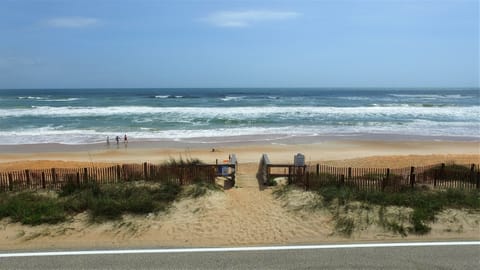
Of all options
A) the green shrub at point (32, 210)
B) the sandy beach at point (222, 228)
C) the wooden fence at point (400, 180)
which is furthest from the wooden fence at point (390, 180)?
the green shrub at point (32, 210)

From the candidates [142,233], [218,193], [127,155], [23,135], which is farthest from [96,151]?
[142,233]

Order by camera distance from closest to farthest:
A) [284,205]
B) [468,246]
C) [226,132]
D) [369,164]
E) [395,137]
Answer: [468,246], [284,205], [369,164], [395,137], [226,132]

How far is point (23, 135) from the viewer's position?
97.7 feet

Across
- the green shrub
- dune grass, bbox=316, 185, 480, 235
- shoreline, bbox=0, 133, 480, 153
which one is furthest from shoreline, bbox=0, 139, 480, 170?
the green shrub

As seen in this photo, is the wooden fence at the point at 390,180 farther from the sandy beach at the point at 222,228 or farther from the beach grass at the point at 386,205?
the sandy beach at the point at 222,228

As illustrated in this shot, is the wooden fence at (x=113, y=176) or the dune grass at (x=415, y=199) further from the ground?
the wooden fence at (x=113, y=176)

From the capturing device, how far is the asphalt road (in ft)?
20.0

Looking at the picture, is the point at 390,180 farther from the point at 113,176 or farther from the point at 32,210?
the point at 32,210

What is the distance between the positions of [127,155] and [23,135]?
1377 cm

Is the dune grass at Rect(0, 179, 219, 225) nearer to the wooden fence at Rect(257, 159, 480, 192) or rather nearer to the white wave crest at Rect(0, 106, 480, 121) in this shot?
the wooden fence at Rect(257, 159, 480, 192)

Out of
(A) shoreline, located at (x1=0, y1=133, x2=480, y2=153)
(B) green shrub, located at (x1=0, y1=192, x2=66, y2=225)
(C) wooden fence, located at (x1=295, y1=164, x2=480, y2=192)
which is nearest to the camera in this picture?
(B) green shrub, located at (x1=0, y1=192, x2=66, y2=225)

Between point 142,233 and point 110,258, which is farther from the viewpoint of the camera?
point 142,233

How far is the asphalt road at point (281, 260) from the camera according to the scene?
608 cm

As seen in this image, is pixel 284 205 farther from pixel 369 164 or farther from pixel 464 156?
pixel 464 156
